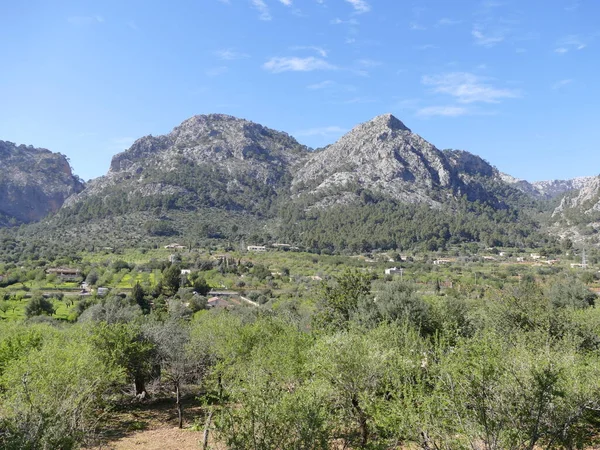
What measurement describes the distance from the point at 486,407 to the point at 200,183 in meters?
165

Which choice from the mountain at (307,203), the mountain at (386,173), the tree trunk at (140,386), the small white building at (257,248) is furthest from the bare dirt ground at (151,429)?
the mountain at (386,173)

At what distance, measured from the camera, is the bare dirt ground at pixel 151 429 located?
685 inches

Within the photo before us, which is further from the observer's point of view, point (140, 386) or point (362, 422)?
point (140, 386)

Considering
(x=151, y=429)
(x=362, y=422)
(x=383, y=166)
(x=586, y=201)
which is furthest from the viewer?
(x=383, y=166)

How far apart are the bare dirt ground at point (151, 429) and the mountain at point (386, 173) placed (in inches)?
5254

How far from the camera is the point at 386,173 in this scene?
163625 millimetres

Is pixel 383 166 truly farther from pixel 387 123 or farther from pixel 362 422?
pixel 362 422

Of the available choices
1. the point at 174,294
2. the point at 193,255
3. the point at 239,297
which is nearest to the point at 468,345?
the point at 239,297

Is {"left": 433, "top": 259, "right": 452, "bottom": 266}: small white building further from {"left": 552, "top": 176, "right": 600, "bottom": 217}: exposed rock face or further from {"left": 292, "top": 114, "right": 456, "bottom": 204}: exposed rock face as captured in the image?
{"left": 552, "top": 176, "right": 600, "bottom": 217}: exposed rock face

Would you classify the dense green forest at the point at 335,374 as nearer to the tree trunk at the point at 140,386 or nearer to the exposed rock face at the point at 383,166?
the tree trunk at the point at 140,386

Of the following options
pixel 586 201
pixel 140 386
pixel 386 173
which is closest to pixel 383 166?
pixel 386 173

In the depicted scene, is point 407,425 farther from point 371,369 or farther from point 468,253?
point 468,253

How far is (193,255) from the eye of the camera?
328ft

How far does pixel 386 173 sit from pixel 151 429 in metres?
154
